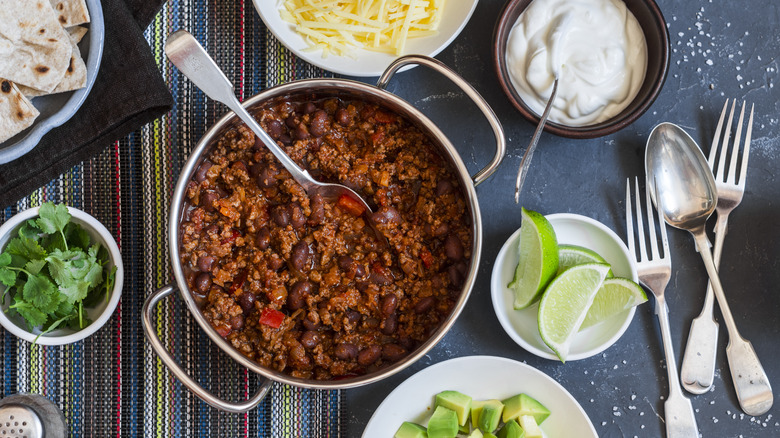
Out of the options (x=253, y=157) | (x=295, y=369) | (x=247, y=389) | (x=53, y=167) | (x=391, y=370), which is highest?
(x=253, y=157)

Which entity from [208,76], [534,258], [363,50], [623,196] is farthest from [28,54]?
[623,196]

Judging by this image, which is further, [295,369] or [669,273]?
[669,273]

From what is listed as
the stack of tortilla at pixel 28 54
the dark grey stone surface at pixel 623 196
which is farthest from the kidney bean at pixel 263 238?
the stack of tortilla at pixel 28 54

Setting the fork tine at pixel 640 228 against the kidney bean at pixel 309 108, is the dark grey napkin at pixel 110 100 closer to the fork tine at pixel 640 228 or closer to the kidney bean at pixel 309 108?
the kidney bean at pixel 309 108

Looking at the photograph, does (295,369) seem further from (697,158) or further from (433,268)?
(697,158)

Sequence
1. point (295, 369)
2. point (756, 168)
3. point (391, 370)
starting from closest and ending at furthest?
point (391, 370) < point (295, 369) < point (756, 168)

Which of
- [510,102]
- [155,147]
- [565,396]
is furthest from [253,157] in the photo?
[565,396]

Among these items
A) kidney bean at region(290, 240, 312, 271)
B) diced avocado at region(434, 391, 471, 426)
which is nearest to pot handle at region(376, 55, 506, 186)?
kidney bean at region(290, 240, 312, 271)

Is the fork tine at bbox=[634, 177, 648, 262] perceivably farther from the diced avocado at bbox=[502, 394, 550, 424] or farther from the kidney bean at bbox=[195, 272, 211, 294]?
the kidney bean at bbox=[195, 272, 211, 294]
